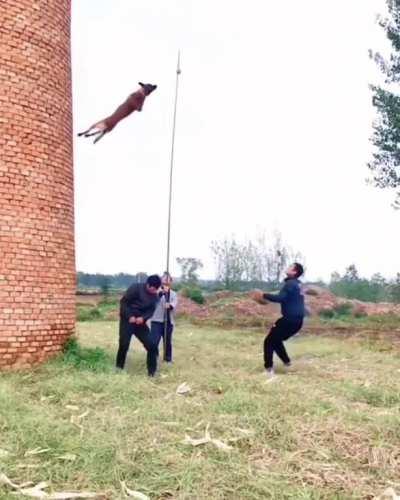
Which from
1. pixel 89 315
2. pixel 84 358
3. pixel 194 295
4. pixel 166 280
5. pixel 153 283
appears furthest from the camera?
pixel 194 295

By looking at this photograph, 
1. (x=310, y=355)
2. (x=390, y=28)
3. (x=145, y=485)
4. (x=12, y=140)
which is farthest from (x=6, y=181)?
(x=390, y=28)

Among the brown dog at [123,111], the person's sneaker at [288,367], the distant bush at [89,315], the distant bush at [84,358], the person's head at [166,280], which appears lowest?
the distant bush at [89,315]

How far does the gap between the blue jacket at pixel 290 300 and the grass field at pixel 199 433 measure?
3.12 ft

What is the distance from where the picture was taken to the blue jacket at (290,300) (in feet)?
28.5

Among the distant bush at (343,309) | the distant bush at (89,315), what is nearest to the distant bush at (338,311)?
the distant bush at (343,309)

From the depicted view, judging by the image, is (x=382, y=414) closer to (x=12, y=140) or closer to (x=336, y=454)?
(x=336, y=454)

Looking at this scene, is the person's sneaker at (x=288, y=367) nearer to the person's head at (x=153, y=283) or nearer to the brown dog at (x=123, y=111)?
the person's head at (x=153, y=283)

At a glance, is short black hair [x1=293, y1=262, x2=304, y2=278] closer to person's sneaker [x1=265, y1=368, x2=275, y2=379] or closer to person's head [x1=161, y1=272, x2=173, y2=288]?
person's sneaker [x1=265, y1=368, x2=275, y2=379]

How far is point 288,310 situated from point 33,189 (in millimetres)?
4156

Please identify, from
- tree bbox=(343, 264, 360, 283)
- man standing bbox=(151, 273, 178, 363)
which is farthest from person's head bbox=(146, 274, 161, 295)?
tree bbox=(343, 264, 360, 283)

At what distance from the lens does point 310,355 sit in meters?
12.2

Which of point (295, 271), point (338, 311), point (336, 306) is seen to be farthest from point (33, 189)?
point (336, 306)

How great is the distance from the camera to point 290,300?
8727mm

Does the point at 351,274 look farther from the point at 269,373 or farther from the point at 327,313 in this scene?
the point at 269,373
